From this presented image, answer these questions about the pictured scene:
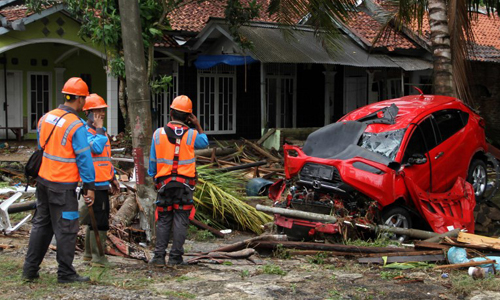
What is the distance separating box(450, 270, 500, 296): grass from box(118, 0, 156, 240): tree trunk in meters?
3.72

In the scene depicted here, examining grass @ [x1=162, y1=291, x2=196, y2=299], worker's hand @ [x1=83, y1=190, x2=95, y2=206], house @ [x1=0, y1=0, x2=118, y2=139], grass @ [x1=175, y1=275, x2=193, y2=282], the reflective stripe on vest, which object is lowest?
grass @ [x1=175, y1=275, x2=193, y2=282]

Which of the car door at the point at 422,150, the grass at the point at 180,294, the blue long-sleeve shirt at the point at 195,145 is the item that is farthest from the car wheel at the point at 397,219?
the grass at the point at 180,294

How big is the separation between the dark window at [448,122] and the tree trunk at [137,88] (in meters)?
4.50

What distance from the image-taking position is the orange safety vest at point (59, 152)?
19.2 feet

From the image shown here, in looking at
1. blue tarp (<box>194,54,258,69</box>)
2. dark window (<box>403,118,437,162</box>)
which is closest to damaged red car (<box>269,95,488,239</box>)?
dark window (<box>403,118,437,162</box>)

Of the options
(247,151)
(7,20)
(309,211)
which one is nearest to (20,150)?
(7,20)

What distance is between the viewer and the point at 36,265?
5910 millimetres

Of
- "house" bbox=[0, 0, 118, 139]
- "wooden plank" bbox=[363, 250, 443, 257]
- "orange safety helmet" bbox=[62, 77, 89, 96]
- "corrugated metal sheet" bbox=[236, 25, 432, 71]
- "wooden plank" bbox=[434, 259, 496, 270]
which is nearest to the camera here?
"orange safety helmet" bbox=[62, 77, 89, 96]

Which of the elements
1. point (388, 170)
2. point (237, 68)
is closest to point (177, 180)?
point (388, 170)

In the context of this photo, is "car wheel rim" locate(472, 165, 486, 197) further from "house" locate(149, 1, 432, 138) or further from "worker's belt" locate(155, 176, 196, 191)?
"house" locate(149, 1, 432, 138)

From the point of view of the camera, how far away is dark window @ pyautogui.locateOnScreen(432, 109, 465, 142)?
32.5 ft

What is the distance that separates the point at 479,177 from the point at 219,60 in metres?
8.69

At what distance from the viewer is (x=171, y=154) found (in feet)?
22.4

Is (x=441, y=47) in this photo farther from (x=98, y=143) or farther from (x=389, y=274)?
(x=98, y=143)
